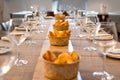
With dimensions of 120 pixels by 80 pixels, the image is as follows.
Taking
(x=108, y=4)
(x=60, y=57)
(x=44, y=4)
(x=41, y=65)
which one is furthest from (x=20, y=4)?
(x=60, y=57)

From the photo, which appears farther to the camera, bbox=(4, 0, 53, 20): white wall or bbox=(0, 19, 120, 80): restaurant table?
bbox=(4, 0, 53, 20): white wall

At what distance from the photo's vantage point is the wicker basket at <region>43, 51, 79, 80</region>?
3.24 feet

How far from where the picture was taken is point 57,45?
5.71 feet

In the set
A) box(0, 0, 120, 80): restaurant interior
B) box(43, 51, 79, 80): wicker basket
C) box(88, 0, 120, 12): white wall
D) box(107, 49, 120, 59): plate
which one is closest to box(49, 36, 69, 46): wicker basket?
box(0, 0, 120, 80): restaurant interior

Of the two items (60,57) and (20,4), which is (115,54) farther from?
(20,4)

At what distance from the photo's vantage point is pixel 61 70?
99 cm

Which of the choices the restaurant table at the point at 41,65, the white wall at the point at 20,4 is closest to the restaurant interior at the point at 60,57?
the restaurant table at the point at 41,65

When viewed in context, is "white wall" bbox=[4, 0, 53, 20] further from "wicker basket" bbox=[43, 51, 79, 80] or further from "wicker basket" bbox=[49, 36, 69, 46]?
"wicker basket" bbox=[43, 51, 79, 80]

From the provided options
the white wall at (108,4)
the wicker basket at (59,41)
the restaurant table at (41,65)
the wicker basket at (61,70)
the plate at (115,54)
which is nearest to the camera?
the wicker basket at (61,70)

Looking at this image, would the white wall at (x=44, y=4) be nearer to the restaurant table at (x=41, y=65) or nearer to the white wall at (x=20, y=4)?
the white wall at (x=20, y=4)

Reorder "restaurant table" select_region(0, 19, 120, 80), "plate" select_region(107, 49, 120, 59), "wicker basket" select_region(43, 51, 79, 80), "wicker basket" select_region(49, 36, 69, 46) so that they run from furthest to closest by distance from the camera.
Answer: "wicker basket" select_region(49, 36, 69, 46)
"plate" select_region(107, 49, 120, 59)
"restaurant table" select_region(0, 19, 120, 80)
"wicker basket" select_region(43, 51, 79, 80)

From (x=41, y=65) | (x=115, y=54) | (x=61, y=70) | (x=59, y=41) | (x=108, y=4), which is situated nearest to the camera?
(x=61, y=70)

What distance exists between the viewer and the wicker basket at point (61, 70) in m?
0.99

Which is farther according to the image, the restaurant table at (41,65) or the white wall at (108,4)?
the white wall at (108,4)
